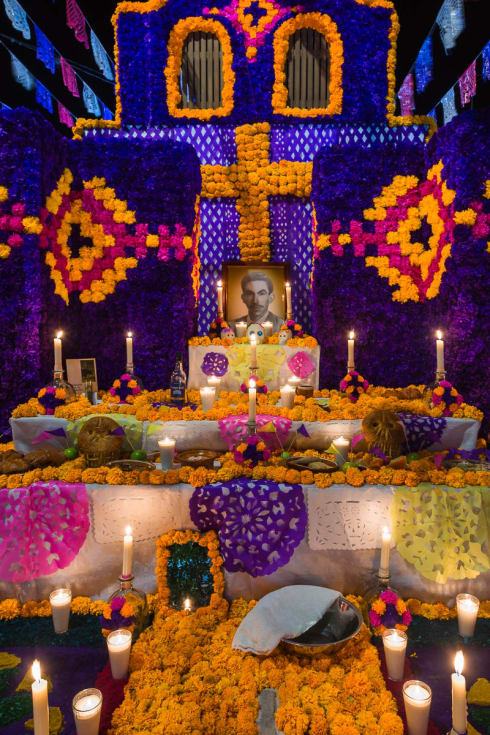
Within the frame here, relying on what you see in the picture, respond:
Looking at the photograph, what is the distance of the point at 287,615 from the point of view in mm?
2318

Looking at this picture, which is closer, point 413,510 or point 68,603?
point 68,603

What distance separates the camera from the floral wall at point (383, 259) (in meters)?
5.48

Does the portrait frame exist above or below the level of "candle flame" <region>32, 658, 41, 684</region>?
above

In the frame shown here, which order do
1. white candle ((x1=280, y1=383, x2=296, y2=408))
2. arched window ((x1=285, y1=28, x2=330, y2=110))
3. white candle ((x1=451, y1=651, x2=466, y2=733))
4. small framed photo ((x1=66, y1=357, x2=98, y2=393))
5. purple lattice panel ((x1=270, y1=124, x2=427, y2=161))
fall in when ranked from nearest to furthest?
1. white candle ((x1=451, y1=651, x2=466, y2=733))
2. white candle ((x1=280, y1=383, x2=296, y2=408))
3. small framed photo ((x1=66, y1=357, x2=98, y2=393))
4. purple lattice panel ((x1=270, y1=124, x2=427, y2=161))
5. arched window ((x1=285, y1=28, x2=330, y2=110))

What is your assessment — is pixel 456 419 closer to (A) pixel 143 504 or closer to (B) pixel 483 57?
(A) pixel 143 504

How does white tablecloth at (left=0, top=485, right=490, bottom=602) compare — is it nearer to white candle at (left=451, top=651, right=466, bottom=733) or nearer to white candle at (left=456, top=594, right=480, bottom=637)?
white candle at (left=456, top=594, right=480, bottom=637)

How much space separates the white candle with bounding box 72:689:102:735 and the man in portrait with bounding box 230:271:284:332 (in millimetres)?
5680

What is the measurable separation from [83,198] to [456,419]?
4915 millimetres

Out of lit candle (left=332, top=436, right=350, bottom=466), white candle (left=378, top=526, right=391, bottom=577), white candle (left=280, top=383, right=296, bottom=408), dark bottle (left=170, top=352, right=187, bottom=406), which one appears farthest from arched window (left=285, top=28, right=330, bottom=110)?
white candle (left=378, top=526, right=391, bottom=577)

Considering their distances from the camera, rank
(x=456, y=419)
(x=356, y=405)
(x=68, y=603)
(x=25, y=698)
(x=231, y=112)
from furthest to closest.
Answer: (x=231, y=112)
(x=356, y=405)
(x=456, y=419)
(x=68, y=603)
(x=25, y=698)

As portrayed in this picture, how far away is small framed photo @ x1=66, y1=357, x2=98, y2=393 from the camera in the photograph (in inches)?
211

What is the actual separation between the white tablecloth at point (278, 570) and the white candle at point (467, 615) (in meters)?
0.25

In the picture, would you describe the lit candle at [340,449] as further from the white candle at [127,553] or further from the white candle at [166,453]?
the white candle at [127,553]

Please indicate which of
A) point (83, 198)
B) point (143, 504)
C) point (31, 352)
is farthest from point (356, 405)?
point (83, 198)
